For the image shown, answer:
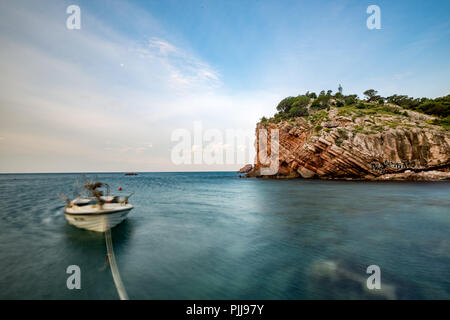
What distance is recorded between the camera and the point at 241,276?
6.29m

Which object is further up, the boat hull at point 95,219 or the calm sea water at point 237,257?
the boat hull at point 95,219

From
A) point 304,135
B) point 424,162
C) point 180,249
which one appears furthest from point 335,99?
point 180,249

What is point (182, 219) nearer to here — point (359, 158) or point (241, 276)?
point (241, 276)

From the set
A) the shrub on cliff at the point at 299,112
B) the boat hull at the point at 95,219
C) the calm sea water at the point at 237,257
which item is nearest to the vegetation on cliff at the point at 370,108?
the shrub on cliff at the point at 299,112

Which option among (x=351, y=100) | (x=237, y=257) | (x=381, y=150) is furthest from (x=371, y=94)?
(x=237, y=257)

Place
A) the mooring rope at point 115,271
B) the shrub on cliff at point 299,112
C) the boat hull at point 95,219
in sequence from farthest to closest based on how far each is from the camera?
the shrub on cliff at point 299,112 → the boat hull at point 95,219 → the mooring rope at point 115,271

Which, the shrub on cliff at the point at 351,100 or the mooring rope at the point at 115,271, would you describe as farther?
the shrub on cliff at the point at 351,100

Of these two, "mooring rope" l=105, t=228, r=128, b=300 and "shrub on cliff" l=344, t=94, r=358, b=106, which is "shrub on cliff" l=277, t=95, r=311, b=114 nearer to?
"shrub on cliff" l=344, t=94, r=358, b=106

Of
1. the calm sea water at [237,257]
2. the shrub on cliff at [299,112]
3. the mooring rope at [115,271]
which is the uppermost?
the shrub on cliff at [299,112]

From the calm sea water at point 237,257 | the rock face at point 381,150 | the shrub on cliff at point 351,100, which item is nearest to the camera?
A: the calm sea water at point 237,257

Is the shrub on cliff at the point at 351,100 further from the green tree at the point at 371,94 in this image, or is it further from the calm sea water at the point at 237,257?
the calm sea water at the point at 237,257

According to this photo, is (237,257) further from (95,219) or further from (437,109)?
(437,109)

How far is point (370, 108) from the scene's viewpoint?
5616 cm

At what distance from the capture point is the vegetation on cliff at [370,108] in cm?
4782
